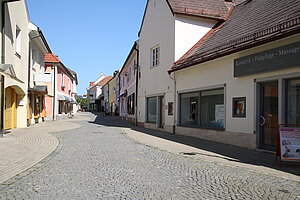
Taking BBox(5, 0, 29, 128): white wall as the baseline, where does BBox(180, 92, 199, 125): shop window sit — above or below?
below

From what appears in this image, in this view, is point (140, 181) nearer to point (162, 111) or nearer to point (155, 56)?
point (162, 111)

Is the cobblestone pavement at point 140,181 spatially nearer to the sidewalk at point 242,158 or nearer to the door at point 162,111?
the sidewalk at point 242,158

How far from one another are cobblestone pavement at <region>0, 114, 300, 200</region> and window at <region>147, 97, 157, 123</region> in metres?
10.9

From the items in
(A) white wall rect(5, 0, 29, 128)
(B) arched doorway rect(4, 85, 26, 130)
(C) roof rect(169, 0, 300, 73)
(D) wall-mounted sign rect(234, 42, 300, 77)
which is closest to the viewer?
(D) wall-mounted sign rect(234, 42, 300, 77)

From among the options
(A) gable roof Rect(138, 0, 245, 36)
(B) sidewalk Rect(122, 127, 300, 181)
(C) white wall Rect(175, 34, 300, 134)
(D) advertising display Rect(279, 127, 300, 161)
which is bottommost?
(B) sidewalk Rect(122, 127, 300, 181)

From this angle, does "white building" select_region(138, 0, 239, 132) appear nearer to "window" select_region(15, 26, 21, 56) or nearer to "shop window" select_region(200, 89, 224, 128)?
"shop window" select_region(200, 89, 224, 128)

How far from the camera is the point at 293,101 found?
8.12 meters

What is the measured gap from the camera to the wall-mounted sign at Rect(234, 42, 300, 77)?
7.80m

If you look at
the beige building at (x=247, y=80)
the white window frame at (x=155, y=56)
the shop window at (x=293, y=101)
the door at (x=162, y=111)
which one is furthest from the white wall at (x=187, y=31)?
the shop window at (x=293, y=101)

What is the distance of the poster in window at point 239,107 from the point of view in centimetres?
1002

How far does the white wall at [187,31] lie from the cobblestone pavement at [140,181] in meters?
8.95

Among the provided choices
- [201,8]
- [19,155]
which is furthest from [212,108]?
[19,155]

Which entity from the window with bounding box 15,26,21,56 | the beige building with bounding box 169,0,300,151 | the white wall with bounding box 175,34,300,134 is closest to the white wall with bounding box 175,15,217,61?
the beige building with bounding box 169,0,300,151

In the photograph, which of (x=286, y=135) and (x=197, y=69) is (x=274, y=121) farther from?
(x=197, y=69)
